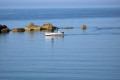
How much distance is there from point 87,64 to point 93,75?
161 inches

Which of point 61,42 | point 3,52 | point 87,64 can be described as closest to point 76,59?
point 87,64

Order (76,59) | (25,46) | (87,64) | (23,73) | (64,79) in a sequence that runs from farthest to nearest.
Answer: (25,46), (76,59), (87,64), (23,73), (64,79)

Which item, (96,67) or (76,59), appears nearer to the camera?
(96,67)

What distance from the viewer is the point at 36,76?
96.2ft

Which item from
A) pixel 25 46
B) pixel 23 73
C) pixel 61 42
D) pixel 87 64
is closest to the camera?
pixel 23 73

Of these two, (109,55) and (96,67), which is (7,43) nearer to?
(109,55)

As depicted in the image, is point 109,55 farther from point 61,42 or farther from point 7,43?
point 7,43

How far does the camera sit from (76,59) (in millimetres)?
36062

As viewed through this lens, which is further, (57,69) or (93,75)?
(57,69)

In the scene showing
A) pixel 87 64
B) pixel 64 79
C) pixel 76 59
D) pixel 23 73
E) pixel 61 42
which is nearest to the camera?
pixel 64 79

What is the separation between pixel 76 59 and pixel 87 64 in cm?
299

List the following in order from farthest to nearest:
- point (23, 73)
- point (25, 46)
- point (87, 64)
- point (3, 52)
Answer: point (25, 46), point (3, 52), point (87, 64), point (23, 73)

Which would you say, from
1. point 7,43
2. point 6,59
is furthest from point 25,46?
point 6,59

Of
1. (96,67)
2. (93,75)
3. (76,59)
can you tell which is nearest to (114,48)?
(76,59)
